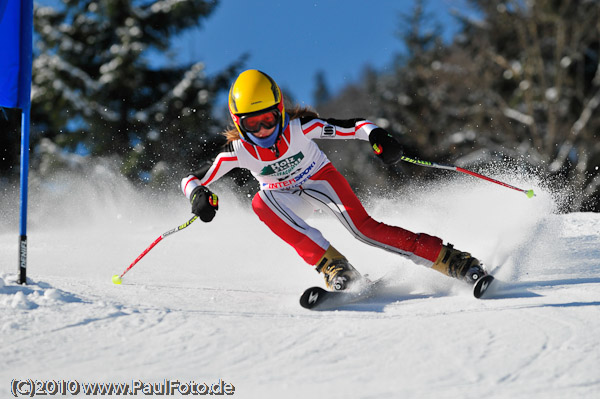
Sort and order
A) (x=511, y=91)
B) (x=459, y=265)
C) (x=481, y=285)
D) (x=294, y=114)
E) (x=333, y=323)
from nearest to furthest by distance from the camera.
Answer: (x=333, y=323)
(x=481, y=285)
(x=459, y=265)
(x=294, y=114)
(x=511, y=91)

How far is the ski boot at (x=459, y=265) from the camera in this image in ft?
10.8

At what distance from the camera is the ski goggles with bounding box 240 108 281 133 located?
345 centimetres

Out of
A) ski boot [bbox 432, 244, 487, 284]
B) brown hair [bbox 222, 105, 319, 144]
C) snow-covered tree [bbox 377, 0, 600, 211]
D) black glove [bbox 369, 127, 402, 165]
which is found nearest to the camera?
ski boot [bbox 432, 244, 487, 284]

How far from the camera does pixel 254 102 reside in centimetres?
341

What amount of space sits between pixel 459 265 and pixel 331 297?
0.84m

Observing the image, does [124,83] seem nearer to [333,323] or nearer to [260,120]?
[260,120]

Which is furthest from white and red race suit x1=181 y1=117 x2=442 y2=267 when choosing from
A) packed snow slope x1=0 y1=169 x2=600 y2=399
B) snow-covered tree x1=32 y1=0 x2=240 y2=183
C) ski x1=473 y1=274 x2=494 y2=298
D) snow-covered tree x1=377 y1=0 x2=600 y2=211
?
snow-covered tree x1=377 y1=0 x2=600 y2=211

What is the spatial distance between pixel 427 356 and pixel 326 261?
4.90 feet

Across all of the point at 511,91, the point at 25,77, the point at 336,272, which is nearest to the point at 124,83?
the point at 25,77

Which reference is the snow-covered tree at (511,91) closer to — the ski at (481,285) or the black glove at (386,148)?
the black glove at (386,148)

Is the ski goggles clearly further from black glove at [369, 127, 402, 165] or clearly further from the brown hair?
black glove at [369, 127, 402, 165]

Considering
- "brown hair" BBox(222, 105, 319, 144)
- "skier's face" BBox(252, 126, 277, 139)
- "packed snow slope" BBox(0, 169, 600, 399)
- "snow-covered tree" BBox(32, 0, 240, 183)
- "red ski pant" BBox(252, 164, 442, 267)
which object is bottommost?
"packed snow slope" BBox(0, 169, 600, 399)

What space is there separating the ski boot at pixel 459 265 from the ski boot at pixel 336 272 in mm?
513

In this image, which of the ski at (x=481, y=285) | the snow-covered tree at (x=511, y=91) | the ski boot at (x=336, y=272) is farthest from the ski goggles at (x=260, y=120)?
the snow-covered tree at (x=511, y=91)
